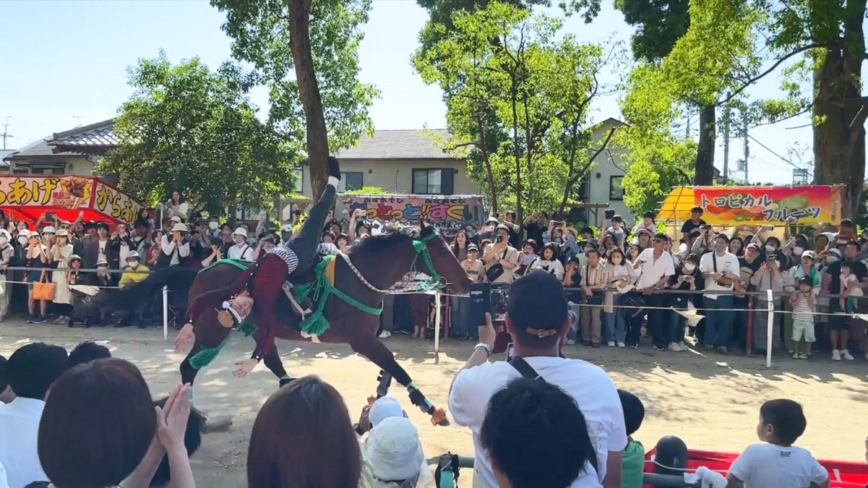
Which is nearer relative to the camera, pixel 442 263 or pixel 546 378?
pixel 546 378

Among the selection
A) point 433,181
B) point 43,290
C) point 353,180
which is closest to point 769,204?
point 43,290

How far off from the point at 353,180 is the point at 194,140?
16.9 metres

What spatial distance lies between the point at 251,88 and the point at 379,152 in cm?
1581

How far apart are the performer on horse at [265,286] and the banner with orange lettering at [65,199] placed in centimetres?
1058

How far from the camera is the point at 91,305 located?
7383 mm

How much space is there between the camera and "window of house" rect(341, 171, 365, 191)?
35125mm

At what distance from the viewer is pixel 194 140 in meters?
18.6

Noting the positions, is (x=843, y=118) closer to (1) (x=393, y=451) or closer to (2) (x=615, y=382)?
(2) (x=615, y=382)

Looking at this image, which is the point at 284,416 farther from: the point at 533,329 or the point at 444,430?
the point at 444,430

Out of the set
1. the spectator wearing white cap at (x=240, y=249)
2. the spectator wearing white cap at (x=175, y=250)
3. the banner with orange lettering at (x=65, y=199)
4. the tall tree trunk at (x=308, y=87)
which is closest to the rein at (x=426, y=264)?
the spectator wearing white cap at (x=240, y=249)

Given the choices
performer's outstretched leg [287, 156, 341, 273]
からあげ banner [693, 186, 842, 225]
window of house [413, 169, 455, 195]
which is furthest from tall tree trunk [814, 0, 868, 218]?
window of house [413, 169, 455, 195]

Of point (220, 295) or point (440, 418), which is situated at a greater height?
point (220, 295)

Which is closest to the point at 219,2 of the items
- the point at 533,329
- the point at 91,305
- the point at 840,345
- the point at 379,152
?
the point at 91,305

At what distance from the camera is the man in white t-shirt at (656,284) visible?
1095 cm
